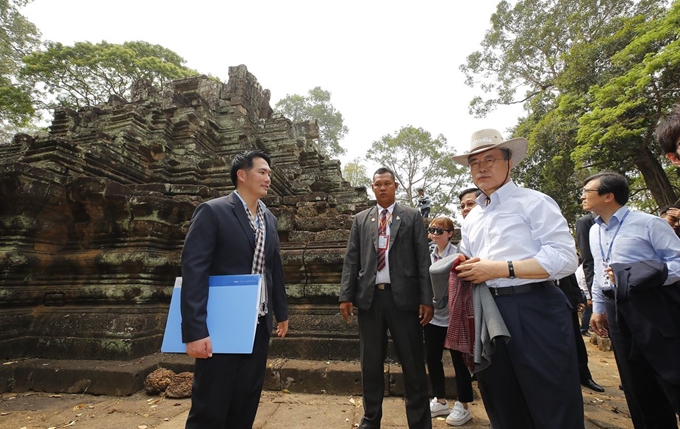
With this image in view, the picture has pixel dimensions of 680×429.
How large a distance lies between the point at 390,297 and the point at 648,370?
5.67ft

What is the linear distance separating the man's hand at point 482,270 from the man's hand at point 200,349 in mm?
1329

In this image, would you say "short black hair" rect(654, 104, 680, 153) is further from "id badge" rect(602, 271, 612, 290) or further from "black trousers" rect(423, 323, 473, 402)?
"black trousers" rect(423, 323, 473, 402)

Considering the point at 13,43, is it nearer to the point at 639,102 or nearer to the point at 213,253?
the point at 213,253

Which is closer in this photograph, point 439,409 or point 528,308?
point 528,308

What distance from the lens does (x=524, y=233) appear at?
1636 mm

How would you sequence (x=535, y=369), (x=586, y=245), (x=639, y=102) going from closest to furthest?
(x=535, y=369) < (x=586, y=245) < (x=639, y=102)

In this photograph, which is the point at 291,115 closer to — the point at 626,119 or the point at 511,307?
the point at 626,119

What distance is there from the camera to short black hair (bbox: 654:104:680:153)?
1521 mm

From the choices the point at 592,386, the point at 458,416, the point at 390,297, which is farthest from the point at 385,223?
the point at 592,386

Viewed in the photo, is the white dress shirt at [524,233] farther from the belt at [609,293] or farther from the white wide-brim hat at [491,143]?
the belt at [609,293]

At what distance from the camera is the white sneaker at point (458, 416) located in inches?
97.0

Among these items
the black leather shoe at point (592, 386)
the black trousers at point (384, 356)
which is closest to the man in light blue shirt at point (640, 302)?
the black trousers at point (384, 356)

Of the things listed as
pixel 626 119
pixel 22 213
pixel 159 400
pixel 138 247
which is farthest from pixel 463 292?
pixel 626 119

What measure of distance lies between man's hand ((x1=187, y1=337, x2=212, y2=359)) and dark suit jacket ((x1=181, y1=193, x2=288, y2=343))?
3 cm
